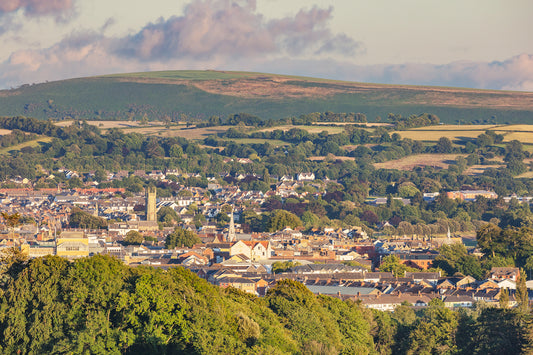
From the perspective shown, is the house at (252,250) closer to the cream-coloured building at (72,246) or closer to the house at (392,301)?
the cream-coloured building at (72,246)

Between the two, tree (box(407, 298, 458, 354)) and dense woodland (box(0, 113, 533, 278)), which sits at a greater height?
tree (box(407, 298, 458, 354))

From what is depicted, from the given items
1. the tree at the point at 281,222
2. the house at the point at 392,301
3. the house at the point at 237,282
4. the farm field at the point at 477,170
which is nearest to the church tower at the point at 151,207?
the tree at the point at 281,222

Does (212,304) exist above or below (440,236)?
above

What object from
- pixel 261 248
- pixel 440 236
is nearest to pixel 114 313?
pixel 261 248

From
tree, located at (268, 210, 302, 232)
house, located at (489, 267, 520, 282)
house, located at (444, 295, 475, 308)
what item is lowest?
tree, located at (268, 210, 302, 232)

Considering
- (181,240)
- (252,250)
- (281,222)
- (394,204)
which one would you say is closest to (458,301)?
(252,250)

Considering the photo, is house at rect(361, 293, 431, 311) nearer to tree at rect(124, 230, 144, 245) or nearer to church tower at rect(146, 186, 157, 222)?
tree at rect(124, 230, 144, 245)

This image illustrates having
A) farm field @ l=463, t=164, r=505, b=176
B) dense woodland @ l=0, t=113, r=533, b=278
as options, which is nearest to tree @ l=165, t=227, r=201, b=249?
dense woodland @ l=0, t=113, r=533, b=278

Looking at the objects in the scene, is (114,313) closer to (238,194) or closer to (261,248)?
(261,248)
